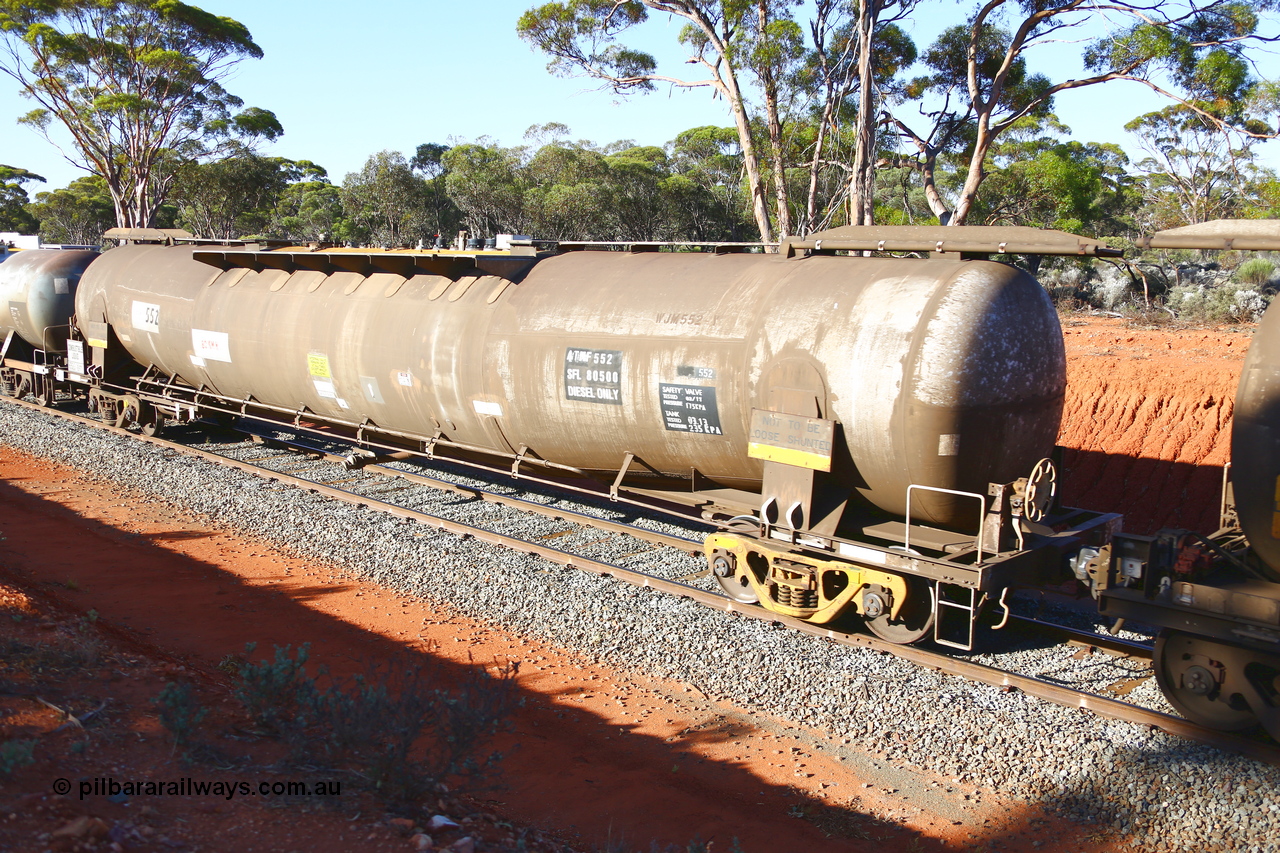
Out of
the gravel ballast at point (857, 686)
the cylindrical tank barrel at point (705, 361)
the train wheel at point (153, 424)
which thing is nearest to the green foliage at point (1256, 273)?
the cylindrical tank barrel at point (705, 361)

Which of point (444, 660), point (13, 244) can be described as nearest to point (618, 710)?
point (444, 660)

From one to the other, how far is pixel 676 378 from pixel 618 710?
339cm

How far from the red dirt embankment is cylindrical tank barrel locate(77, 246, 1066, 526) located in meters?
7.32

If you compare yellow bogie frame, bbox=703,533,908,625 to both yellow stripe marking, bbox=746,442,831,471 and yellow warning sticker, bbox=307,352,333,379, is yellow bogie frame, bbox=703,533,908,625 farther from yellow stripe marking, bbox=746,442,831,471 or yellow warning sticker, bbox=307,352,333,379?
yellow warning sticker, bbox=307,352,333,379

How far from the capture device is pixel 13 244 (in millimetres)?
25984

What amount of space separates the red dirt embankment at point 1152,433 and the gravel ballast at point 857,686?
7.35 m

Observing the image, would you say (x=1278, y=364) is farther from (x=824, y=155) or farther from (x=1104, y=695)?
(x=824, y=155)

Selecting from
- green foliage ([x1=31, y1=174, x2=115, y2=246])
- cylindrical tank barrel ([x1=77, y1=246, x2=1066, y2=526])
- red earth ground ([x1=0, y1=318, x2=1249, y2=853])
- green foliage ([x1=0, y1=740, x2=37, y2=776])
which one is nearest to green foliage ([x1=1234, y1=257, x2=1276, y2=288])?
cylindrical tank barrel ([x1=77, y1=246, x2=1066, y2=526])

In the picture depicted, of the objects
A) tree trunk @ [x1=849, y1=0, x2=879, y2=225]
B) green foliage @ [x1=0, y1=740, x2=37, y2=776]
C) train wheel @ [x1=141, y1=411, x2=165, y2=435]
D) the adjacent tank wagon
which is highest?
tree trunk @ [x1=849, y1=0, x2=879, y2=225]

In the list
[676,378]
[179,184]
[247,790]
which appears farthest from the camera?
[179,184]

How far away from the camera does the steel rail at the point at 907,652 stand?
6871 mm

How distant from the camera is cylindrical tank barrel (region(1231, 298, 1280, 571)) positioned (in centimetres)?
653

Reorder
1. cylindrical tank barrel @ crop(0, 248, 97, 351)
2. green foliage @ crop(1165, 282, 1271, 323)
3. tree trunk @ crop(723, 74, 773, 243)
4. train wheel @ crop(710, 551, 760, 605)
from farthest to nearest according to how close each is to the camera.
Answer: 1. tree trunk @ crop(723, 74, 773, 243)
2. green foliage @ crop(1165, 282, 1271, 323)
3. cylindrical tank barrel @ crop(0, 248, 97, 351)
4. train wheel @ crop(710, 551, 760, 605)

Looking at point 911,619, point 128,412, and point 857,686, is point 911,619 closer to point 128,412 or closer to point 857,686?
point 857,686
